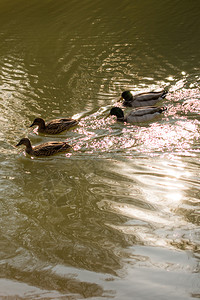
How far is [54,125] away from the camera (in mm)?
7141

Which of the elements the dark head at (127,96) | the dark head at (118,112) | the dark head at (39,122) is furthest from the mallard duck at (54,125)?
the dark head at (127,96)

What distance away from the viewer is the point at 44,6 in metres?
14.7

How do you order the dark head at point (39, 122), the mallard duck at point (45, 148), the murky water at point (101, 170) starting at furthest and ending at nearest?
the dark head at point (39, 122)
the mallard duck at point (45, 148)
the murky water at point (101, 170)

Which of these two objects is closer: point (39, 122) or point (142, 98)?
point (39, 122)

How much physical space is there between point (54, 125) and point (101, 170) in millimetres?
1672

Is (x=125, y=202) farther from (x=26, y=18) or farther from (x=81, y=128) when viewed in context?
(x=26, y=18)

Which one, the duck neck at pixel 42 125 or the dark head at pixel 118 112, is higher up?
the duck neck at pixel 42 125

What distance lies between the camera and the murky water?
3.82m

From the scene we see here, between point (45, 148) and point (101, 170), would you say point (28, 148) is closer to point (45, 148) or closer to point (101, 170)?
point (45, 148)

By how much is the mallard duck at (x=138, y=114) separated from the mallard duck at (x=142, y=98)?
41 centimetres

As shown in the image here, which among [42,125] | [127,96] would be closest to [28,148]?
[42,125]

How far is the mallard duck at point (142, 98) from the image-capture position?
26.3 ft

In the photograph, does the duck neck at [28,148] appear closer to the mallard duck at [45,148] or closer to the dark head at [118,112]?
the mallard duck at [45,148]

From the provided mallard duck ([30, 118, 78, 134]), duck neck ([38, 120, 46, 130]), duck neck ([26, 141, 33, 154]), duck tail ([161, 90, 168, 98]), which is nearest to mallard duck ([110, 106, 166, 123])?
duck tail ([161, 90, 168, 98])
